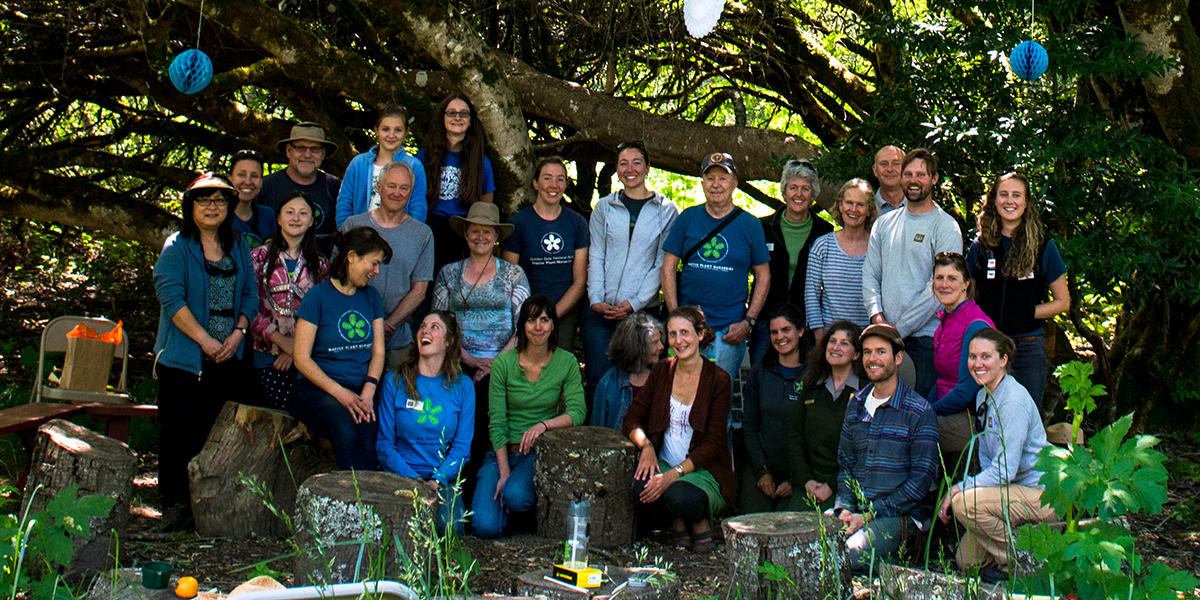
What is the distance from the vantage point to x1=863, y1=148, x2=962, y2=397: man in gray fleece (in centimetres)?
545

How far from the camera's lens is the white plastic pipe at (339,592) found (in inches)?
106

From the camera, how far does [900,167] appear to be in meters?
5.82

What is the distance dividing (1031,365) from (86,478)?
432 cm

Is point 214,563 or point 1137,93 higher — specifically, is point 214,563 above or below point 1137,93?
below

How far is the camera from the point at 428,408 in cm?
541

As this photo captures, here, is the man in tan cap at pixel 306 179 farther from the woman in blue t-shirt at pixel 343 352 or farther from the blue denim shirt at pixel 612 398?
the blue denim shirt at pixel 612 398

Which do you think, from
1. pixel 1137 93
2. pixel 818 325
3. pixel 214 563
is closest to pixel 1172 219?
pixel 1137 93

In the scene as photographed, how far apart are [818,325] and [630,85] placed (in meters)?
4.30

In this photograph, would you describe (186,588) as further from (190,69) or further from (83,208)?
(83,208)

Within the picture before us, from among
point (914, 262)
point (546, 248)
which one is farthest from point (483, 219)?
point (914, 262)

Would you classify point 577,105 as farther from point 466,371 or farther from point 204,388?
point 204,388

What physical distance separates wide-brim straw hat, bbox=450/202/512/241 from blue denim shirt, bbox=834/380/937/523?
2132mm

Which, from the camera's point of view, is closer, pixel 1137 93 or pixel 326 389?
pixel 326 389

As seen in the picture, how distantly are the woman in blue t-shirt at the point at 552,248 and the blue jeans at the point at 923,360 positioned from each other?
1800 millimetres
